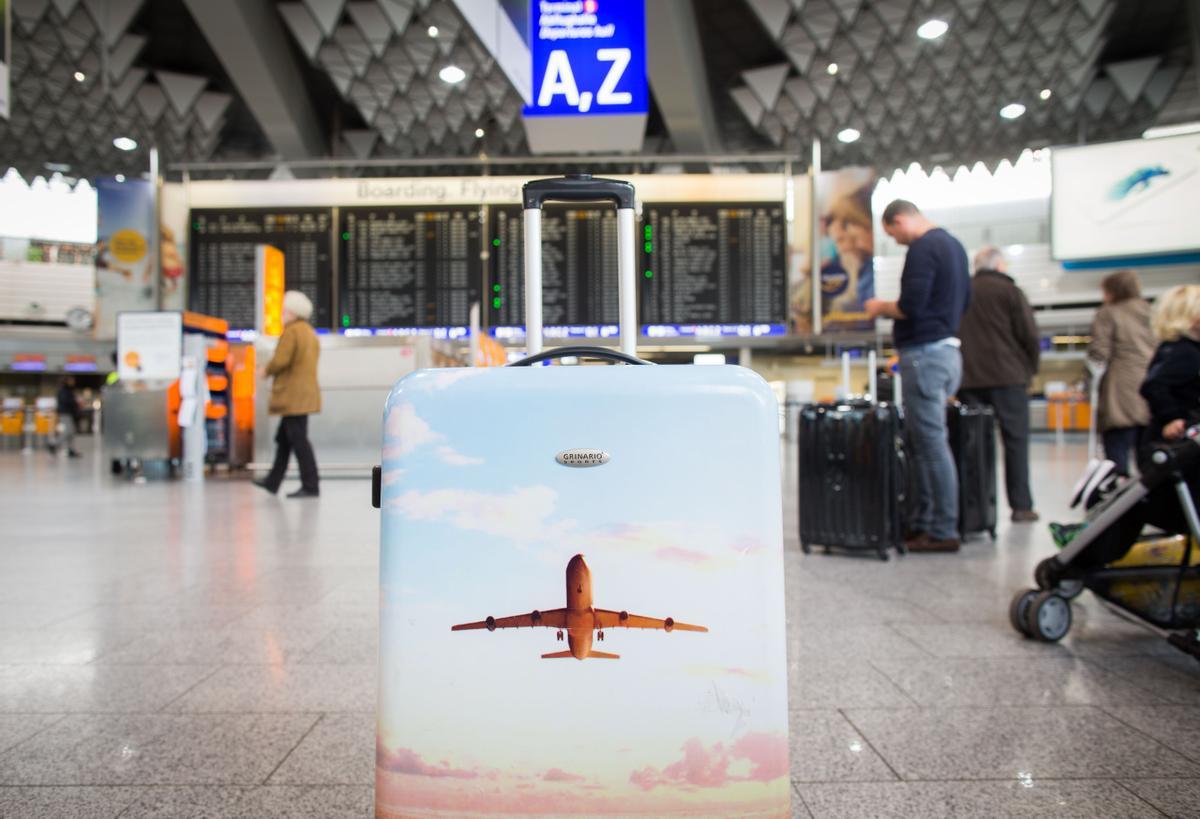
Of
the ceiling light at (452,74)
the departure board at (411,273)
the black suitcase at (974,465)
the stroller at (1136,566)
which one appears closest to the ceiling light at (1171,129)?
the ceiling light at (452,74)

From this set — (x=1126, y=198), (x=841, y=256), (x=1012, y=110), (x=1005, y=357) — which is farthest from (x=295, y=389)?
(x=1126, y=198)

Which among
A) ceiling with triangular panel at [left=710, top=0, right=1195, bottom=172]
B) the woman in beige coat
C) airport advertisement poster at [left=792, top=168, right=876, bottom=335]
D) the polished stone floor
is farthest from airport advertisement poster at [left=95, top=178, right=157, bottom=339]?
the woman in beige coat

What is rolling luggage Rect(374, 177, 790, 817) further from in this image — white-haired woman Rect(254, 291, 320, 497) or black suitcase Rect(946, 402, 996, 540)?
white-haired woman Rect(254, 291, 320, 497)

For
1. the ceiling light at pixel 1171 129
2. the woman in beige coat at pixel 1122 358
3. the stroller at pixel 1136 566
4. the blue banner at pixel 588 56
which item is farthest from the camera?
the ceiling light at pixel 1171 129

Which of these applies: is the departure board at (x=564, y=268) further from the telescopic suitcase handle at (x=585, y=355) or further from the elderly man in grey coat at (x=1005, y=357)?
the telescopic suitcase handle at (x=585, y=355)

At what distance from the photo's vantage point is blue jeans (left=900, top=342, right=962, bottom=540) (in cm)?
372

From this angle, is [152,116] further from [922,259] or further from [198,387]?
[922,259]

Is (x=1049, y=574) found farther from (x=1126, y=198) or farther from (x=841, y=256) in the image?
(x=1126, y=198)

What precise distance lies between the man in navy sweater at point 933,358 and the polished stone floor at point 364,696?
369 millimetres

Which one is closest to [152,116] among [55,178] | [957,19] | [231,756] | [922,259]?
[55,178]

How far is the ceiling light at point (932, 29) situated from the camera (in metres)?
10.1

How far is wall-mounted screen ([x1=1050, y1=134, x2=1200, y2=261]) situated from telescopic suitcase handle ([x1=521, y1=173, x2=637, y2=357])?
1423 cm

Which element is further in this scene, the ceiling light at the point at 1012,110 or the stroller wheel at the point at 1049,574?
the ceiling light at the point at 1012,110

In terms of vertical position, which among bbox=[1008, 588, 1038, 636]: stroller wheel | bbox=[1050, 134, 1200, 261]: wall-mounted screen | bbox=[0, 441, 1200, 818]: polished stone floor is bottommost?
bbox=[0, 441, 1200, 818]: polished stone floor
